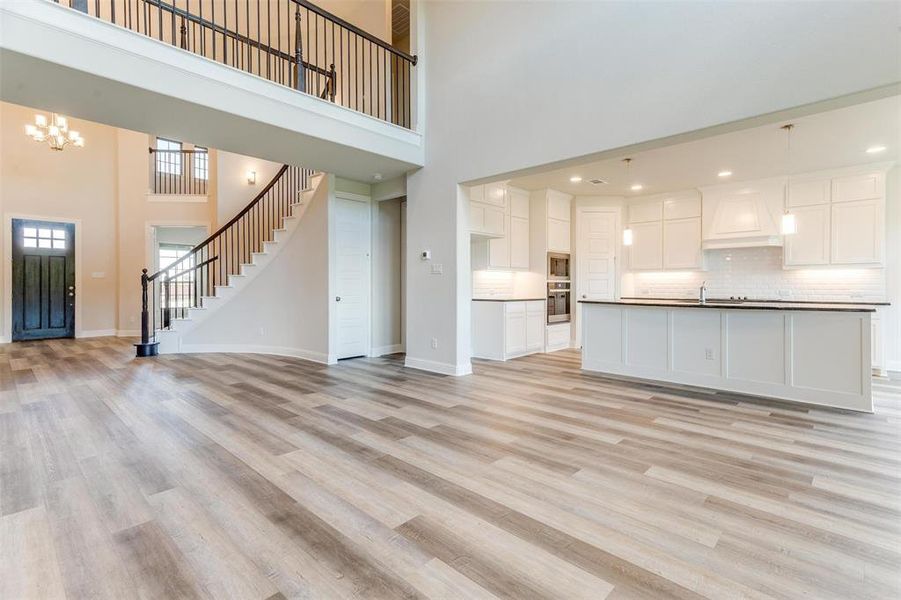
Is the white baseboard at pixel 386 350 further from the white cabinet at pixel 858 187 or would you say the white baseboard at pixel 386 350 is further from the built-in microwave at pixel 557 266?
the white cabinet at pixel 858 187

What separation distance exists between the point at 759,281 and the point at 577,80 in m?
4.91

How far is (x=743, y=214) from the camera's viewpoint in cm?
632

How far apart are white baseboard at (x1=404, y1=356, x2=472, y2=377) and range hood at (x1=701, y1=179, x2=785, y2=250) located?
4.66m

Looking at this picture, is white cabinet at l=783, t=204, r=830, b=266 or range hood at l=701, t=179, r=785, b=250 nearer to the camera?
white cabinet at l=783, t=204, r=830, b=266

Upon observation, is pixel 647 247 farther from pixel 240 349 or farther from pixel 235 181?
pixel 235 181

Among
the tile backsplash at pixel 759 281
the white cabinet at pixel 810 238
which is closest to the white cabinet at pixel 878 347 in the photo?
the tile backsplash at pixel 759 281

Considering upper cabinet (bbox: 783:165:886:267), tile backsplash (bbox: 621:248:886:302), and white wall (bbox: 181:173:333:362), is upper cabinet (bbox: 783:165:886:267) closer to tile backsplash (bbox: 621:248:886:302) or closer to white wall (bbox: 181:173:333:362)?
tile backsplash (bbox: 621:248:886:302)

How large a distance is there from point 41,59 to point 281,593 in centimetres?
369

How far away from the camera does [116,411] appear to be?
3633 millimetres

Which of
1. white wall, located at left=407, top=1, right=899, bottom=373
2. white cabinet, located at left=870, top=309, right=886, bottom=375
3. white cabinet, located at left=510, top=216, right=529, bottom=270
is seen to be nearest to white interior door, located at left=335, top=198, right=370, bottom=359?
white wall, located at left=407, top=1, right=899, bottom=373

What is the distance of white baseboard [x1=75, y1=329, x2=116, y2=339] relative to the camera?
28.3ft

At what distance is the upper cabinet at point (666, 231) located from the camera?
6887 millimetres

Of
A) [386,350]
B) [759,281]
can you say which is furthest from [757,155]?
[386,350]

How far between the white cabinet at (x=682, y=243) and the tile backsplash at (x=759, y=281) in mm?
255
